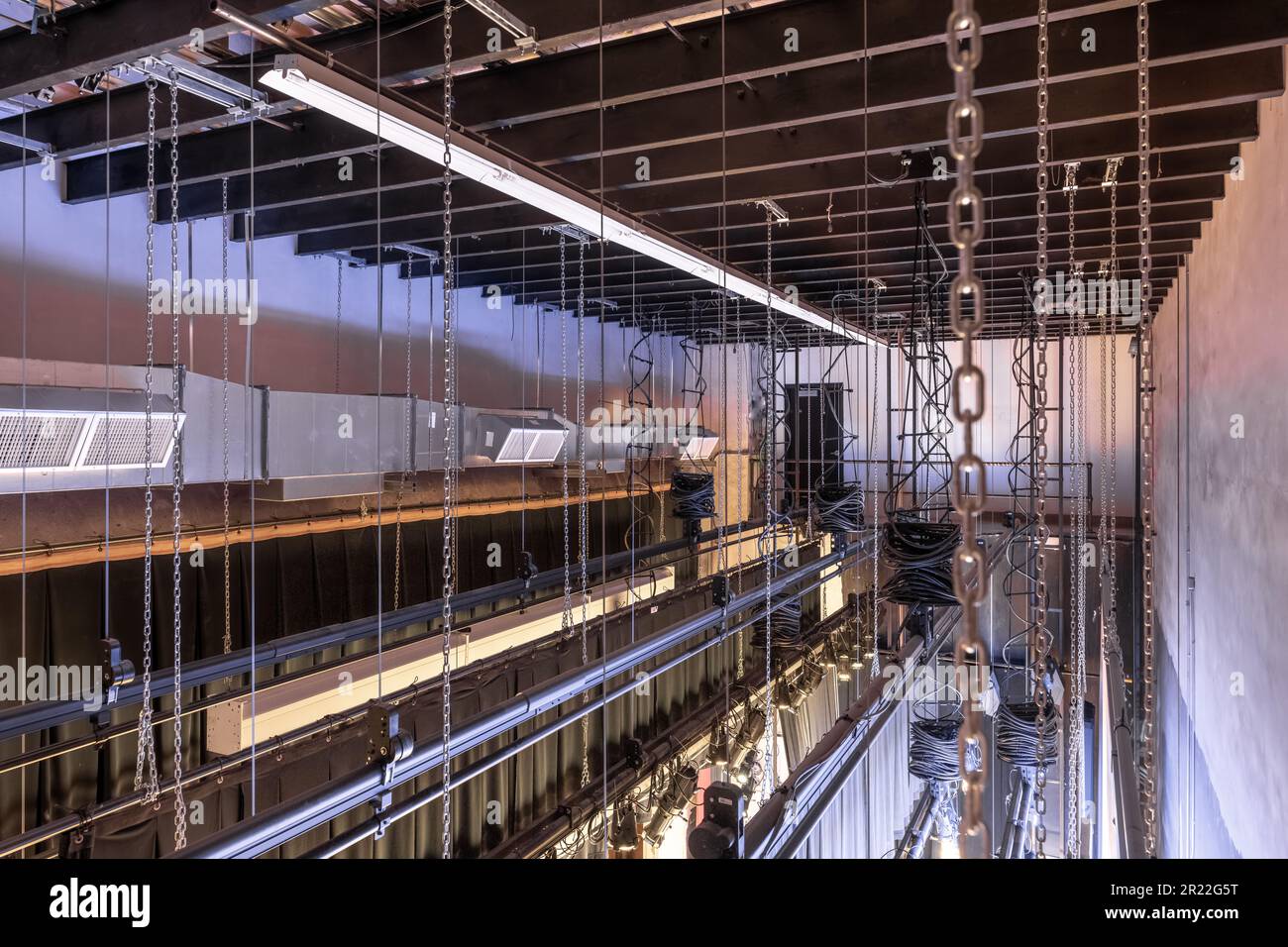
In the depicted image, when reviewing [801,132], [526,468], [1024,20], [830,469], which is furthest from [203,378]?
[830,469]

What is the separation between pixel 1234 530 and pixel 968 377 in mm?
4087

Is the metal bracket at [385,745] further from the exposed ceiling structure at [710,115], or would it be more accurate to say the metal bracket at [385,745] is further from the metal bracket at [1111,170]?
the metal bracket at [1111,170]

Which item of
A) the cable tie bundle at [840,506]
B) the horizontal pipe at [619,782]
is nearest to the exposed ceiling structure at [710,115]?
the cable tie bundle at [840,506]

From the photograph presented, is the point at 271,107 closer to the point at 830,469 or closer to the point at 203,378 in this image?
the point at 203,378

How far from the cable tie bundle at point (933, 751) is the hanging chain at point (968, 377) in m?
4.13

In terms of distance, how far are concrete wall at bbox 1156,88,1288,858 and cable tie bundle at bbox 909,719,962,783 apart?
1.34 meters

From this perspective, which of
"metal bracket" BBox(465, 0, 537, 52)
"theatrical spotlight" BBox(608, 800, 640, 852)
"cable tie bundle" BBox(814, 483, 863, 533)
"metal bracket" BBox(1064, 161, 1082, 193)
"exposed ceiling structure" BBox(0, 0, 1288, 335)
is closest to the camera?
"metal bracket" BBox(465, 0, 537, 52)

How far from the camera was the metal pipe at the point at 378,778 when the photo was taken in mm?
1502

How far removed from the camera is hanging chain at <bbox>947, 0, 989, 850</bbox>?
804 mm

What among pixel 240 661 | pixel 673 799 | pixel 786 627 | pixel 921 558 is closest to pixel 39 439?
pixel 240 661

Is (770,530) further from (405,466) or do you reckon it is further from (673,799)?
(673,799)

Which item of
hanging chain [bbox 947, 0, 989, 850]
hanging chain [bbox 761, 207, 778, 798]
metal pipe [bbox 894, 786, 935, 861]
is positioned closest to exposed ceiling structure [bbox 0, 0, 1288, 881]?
hanging chain [bbox 947, 0, 989, 850]

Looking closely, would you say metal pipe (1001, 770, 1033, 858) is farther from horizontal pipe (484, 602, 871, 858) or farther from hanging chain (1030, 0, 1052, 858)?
hanging chain (1030, 0, 1052, 858)

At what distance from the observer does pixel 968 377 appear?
2.64 ft
